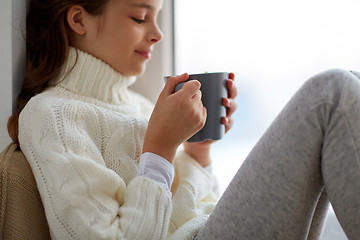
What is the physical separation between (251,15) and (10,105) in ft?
2.67

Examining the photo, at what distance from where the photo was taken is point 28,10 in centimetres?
104

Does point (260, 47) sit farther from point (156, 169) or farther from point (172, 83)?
point (156, 169)

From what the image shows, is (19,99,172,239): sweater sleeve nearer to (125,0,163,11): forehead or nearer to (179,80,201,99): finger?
(179,80,201,99): finger

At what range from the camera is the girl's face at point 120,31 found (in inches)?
40.2

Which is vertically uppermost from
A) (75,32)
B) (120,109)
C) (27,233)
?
(75,32)

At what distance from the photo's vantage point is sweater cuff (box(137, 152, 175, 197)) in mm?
800

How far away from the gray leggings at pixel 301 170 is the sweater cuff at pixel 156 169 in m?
0.13

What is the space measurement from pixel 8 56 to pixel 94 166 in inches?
15.3

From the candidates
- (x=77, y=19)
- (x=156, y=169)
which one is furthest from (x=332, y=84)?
(x=77, y=19)

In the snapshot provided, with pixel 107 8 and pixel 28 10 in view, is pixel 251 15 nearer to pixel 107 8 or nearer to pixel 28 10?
Answer: pixel 107 8

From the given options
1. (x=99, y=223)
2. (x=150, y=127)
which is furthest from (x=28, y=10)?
(x=99, y=223)

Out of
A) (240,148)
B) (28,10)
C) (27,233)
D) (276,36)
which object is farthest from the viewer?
(240,148)

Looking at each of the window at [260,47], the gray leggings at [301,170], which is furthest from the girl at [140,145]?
the window at [260,47]

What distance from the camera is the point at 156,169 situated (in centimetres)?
81
